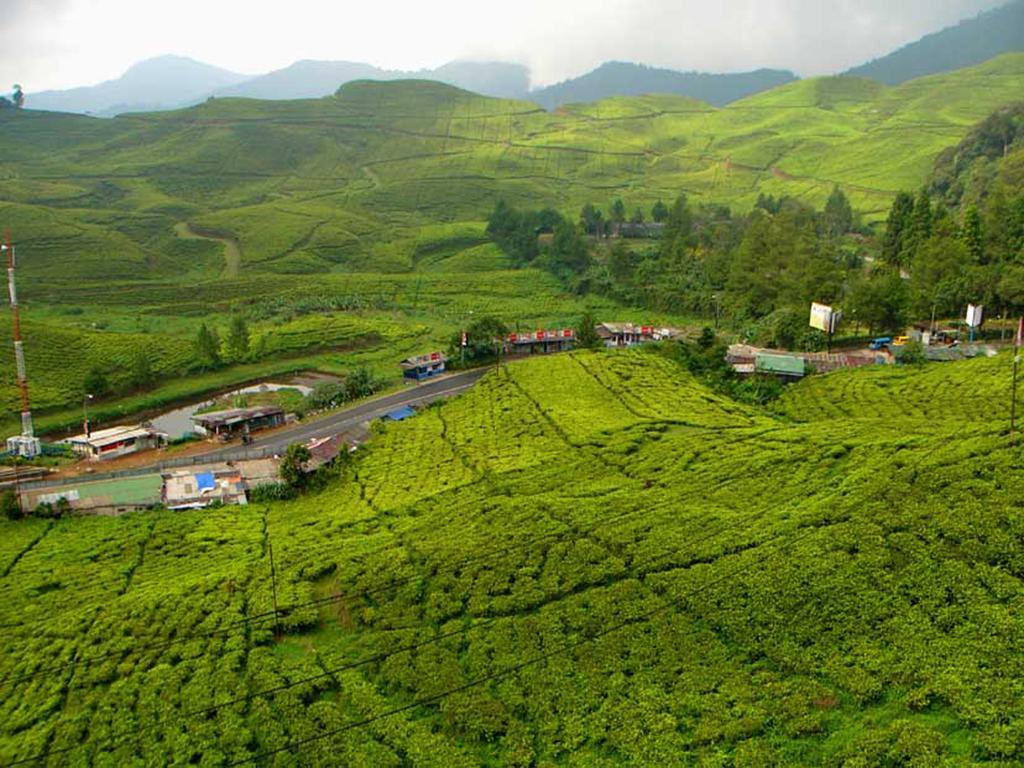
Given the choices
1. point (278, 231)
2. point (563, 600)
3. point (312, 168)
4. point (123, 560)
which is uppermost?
point (312, 168)

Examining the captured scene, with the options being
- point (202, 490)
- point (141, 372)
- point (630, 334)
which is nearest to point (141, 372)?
point (141, 372)

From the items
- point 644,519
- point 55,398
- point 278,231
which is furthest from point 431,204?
point 644,519

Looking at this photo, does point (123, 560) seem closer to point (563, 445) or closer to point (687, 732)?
point (563, 445)

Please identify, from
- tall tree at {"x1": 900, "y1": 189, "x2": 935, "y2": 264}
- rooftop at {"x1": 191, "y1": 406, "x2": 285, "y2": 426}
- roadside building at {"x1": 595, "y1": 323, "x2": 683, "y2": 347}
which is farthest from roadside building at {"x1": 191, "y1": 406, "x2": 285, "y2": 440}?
tall tree at {"x1": 900, "y1": 189, "x2": 935, "y2": 264}

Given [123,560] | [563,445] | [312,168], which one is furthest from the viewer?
[312,168]

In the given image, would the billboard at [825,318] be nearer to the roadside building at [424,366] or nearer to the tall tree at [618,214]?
the roadside building at [424,366]
